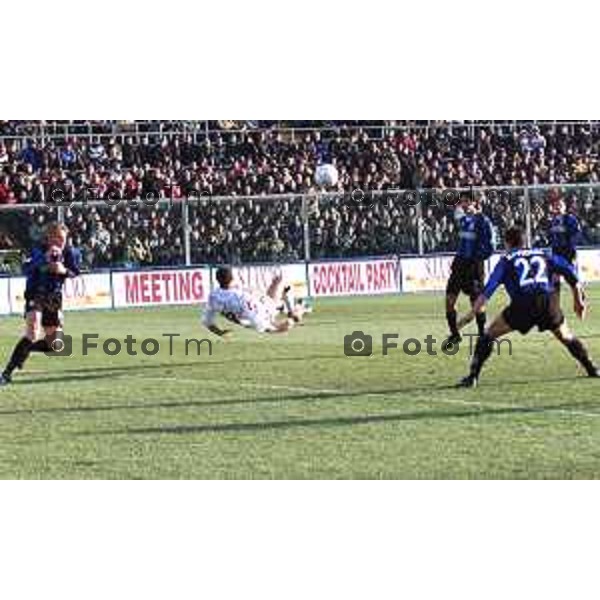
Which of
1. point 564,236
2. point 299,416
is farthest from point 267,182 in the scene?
point 299,416

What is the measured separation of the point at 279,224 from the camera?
126ft

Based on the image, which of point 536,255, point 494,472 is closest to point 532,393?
point 536,255

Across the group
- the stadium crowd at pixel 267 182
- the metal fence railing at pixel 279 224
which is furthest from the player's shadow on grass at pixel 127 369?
the metal fence railing at pixel 279 224

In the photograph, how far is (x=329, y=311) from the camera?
32000mm

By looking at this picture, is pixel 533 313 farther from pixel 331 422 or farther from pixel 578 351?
pixel 331 422

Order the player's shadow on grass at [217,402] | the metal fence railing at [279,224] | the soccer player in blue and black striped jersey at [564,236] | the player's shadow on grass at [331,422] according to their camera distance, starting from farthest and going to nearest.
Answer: the metal fence railing at [279,224]
the soccer player in blue and black striped jersey at [564,236]
the player's shadow on grass at [217,402]
the player's shadow on grass at [331,422]

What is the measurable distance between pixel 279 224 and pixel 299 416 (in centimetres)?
2319

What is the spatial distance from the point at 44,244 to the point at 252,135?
15776 mm

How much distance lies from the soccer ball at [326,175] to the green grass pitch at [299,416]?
12.5 metres

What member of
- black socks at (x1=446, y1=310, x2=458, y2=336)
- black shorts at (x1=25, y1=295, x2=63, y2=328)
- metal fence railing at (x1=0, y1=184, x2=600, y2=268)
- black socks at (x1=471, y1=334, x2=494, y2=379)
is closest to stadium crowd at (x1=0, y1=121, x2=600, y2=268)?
metal fence railing at (x1=0, y1=184, x2=600, y2=268)

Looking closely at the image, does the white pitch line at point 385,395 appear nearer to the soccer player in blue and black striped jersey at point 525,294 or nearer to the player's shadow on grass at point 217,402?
the player's shadow on grass at point 217,402

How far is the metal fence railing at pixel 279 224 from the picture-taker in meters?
35.8

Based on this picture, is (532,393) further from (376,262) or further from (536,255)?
(376,262)

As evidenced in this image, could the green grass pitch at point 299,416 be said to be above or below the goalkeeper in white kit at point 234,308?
below
